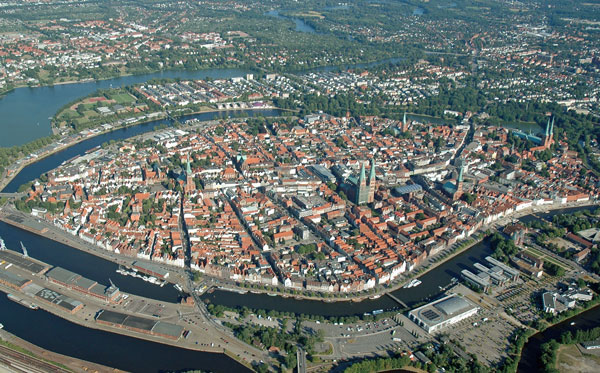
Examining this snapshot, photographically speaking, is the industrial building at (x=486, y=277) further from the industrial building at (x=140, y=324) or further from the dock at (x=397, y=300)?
the industrial building at (x=140, y=324)

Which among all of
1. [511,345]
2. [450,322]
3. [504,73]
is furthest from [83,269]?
[504,73]

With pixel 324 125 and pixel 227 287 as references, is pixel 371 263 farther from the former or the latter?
pixel 324 125

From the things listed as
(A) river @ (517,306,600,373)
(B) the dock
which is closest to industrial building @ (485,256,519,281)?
(A) river @ (517,306,600,373)

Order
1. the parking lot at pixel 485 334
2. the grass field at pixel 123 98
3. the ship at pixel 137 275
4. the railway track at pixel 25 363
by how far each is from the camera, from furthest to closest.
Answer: the grass field at pixel 123 98 → the ship at pixel 137 275 → the parking lot at pixel 485 334 → the railway track at pixel 25 363

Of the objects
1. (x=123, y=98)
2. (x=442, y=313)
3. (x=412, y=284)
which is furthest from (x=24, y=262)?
(x=123, y=98)

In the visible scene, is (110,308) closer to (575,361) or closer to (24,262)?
(24,262)

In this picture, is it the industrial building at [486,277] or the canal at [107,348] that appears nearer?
the canal at [107,348]

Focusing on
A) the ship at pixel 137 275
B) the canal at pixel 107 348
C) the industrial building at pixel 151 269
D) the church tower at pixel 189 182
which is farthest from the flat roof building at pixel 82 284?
the church tower at pixel 189 182

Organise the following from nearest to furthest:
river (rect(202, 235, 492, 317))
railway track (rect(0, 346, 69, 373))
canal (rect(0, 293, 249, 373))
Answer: railway track (rect(0, 346, 69, 373)) → canal (rect(0, 293, 249, 373)) → river (rect(202, 235, 492, 317))

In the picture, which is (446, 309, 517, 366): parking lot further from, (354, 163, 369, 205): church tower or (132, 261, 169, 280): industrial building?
(132, 261, 169, 280): industrial building
